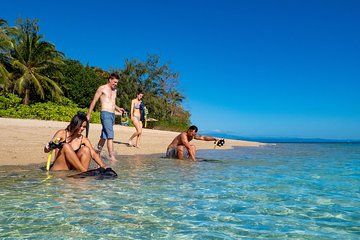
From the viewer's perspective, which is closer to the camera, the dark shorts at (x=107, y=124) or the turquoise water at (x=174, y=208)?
the turquoise water at (x=174, y=208)

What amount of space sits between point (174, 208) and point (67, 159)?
10.6 feet

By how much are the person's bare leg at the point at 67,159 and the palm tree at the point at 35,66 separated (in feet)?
85.7

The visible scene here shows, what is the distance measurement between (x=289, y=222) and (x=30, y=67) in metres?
33.3

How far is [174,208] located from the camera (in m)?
4.07

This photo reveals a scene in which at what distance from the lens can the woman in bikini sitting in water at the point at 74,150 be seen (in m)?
6.31

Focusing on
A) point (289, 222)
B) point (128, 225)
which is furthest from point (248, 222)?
point (128, 225)

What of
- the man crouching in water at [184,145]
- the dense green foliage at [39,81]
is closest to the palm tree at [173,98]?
the dense green foliage at [39,81]

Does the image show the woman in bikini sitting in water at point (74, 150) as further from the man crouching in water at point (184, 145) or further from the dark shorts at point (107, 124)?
the man crouching in water at point (184, 145)

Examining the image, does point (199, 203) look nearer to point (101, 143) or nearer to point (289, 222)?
point (289, 222)

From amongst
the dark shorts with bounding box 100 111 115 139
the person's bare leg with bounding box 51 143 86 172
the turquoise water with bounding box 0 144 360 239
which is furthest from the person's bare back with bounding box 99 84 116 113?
the turquoise water with bounding box 0 144 360 239

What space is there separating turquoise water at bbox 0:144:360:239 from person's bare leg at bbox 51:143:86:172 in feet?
1.03

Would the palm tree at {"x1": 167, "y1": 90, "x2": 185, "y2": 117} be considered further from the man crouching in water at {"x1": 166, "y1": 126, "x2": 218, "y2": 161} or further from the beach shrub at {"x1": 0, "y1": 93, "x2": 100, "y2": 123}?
the man crouching in water at {"x1": 166, "y1": 126, "x2": 218, "y2": 161}

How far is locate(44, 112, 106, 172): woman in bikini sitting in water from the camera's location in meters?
6.31

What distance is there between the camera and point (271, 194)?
199 inches
